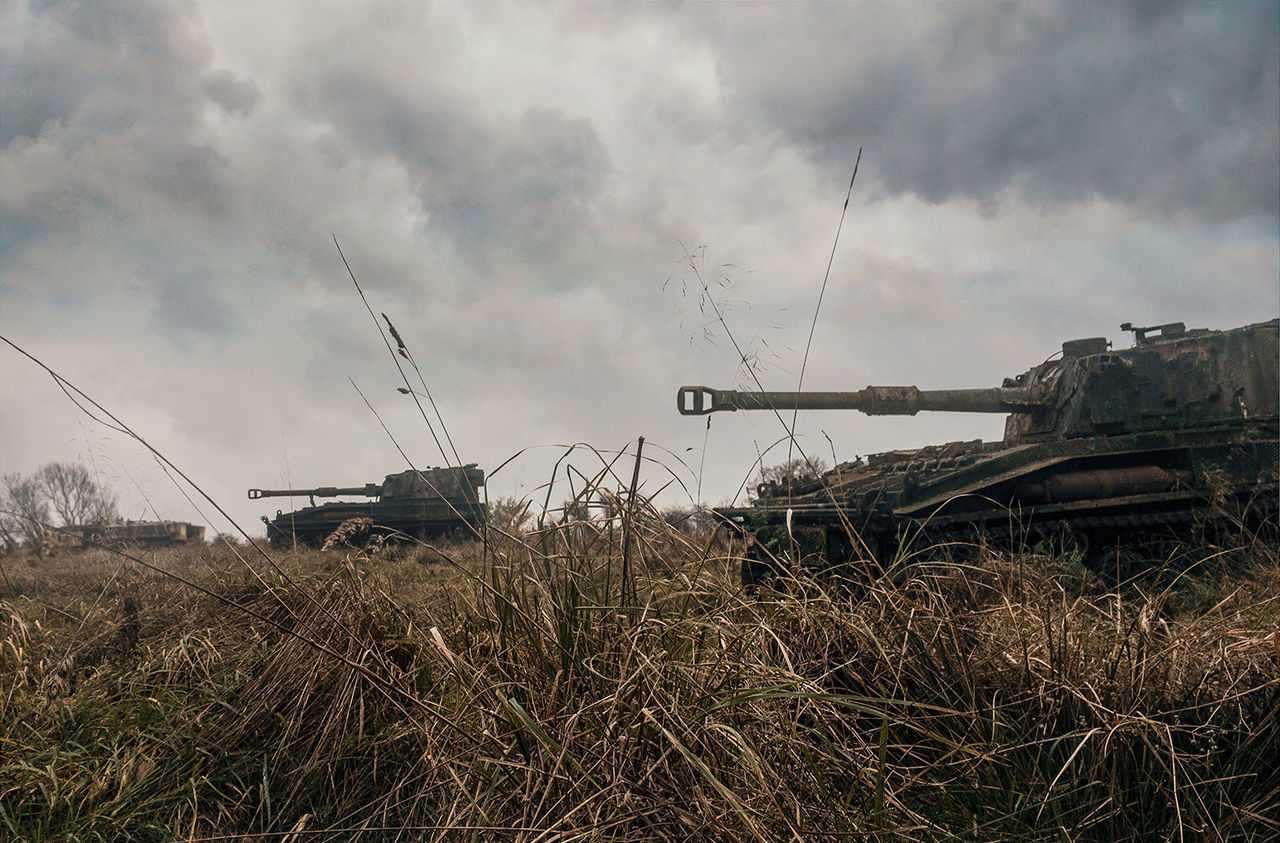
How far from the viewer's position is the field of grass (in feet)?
6.17

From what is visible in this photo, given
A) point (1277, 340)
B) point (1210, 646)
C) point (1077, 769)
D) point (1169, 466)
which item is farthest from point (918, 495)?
point (1077, 769)

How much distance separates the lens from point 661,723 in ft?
6.17

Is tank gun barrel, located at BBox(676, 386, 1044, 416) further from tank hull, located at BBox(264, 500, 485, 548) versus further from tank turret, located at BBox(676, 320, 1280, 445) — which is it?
tank hull, located at BBox(264, 500, 485, 548)

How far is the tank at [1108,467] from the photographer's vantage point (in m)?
8.40

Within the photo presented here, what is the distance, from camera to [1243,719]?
2.39 metres

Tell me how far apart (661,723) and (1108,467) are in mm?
8354

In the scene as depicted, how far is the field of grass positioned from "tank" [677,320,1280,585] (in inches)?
194

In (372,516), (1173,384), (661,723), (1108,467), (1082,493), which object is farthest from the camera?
(372,516)

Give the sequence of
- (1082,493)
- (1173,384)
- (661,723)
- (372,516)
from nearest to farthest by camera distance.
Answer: (661,723)
(1082,493)
(1173,384)
(372,516)

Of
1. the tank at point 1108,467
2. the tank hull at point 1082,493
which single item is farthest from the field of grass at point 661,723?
the tank hull at point 1082,493

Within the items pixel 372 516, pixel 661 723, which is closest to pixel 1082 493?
pixel 661 723

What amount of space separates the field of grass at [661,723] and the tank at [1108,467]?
4927 mm

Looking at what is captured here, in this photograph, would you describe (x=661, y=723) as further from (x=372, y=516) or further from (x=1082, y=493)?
(x=372, y=516)

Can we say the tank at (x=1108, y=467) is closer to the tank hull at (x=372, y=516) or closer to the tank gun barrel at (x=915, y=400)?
the tank gun barrel at (x=915, y=400)
